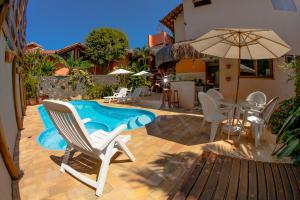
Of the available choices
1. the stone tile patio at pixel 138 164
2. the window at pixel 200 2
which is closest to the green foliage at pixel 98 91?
the window at pixel 200 2

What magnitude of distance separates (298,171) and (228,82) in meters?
7.14

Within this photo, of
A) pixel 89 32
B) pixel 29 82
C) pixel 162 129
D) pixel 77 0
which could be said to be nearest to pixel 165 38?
pixel 89 32

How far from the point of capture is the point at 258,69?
32.0 feet

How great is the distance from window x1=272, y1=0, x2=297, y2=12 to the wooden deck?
8.79 meters

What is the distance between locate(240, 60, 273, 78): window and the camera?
953cm

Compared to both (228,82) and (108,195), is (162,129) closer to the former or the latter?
(108,195)

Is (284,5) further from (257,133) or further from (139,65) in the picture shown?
(139,65)

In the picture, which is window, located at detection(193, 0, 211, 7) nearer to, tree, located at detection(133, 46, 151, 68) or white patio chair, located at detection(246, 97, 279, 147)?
white patio chair, located at detection(246, 97, 279, 147)

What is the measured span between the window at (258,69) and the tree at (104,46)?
839 inches

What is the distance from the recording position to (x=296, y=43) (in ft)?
31.6

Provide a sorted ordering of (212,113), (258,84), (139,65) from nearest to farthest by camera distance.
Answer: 1. (212,113)
2. (258,84)
3. (139,65)

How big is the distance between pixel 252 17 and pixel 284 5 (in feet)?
5.30

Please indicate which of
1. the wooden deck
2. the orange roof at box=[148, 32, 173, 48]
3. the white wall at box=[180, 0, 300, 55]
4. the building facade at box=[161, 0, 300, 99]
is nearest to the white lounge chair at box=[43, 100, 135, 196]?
the wooden deck

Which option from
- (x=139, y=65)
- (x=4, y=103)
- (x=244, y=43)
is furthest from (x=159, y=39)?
(x=4, y=103)
